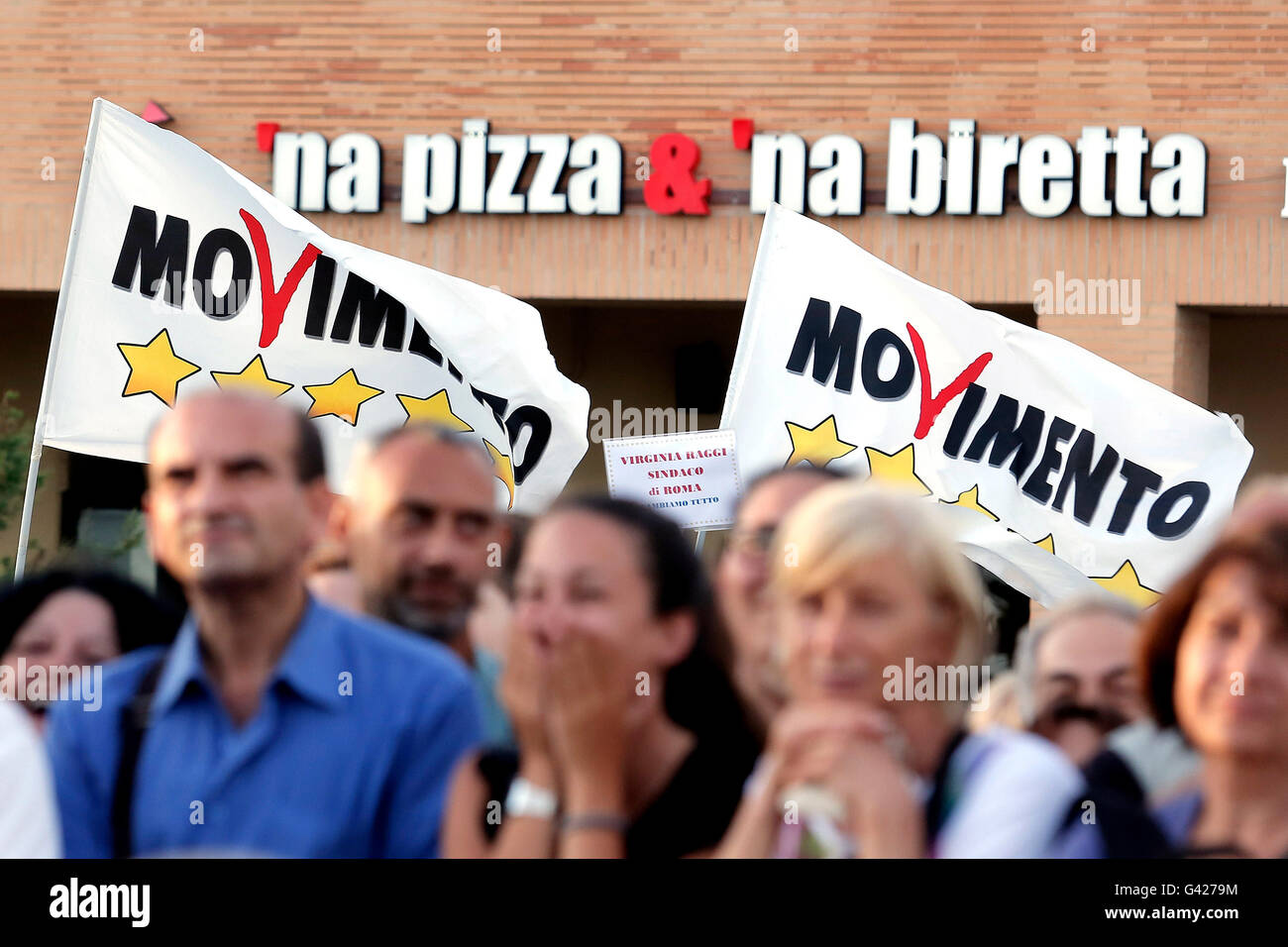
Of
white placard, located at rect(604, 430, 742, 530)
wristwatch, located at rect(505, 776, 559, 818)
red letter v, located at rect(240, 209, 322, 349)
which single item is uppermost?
red letter v, located at rect(240, 209, 322, 349)

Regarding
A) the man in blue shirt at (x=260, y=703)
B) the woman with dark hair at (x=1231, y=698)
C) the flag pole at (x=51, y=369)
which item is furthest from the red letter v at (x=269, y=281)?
the woman with dark hair at (x=1231, y=698)

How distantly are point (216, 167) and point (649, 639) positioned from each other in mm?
5060

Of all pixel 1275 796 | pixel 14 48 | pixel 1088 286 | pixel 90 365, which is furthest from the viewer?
pixel 14 48

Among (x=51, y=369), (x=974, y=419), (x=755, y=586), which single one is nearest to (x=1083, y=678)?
(x=755, y=586)

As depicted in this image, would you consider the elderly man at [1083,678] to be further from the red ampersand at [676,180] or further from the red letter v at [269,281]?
the red ampersand at [676,180]

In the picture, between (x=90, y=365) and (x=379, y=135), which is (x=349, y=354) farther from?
(x=379, y=135)

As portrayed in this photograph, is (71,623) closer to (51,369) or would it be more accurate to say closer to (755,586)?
(755,586)

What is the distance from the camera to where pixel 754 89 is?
12875mm

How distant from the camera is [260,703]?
2627 mm

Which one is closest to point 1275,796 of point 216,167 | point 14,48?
point 216,167

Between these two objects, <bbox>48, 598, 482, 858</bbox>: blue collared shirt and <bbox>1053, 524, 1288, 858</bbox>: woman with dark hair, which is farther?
<bbox>48, 598, 482, 858</bbox>: blue collared shirt

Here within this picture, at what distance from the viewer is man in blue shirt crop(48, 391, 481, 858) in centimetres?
255

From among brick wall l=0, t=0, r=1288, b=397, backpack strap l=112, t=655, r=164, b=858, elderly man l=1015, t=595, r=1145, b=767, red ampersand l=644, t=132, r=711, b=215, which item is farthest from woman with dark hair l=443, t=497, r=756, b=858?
red ampersand l=644, t=132, r=711, b=215

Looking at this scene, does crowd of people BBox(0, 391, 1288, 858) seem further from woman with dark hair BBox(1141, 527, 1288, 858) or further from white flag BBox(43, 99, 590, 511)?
white flag BBox(43, 99, 590, 511)
